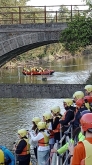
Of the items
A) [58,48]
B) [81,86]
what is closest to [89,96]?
[81,86]

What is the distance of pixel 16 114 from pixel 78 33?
21.9 ft

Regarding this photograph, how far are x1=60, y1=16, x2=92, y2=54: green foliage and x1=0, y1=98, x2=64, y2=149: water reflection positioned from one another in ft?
14.2

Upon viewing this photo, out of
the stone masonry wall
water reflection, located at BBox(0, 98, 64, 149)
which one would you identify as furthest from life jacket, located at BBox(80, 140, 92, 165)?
water reflection, located at BBox(0, 98, 64, 149)

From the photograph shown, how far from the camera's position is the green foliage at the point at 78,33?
51.7 feet

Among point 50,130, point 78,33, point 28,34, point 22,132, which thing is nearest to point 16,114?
point 28,34

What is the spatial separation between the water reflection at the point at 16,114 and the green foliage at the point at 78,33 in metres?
4.32

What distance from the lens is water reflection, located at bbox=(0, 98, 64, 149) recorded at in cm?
1591

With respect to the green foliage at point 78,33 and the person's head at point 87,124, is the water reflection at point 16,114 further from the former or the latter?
the person's head at point 87,124

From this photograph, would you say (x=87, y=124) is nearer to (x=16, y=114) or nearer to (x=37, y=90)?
(x=37, y=90)

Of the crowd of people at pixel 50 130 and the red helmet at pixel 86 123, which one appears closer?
the red helmet at pixel 86 123

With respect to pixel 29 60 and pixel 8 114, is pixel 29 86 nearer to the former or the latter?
pixel 8 114

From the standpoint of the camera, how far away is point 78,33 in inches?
623

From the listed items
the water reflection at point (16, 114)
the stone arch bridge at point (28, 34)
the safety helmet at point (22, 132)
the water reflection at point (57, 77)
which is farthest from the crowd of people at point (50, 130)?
the water reflection at point (57, 77)

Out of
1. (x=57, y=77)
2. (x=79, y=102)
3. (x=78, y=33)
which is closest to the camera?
(x=79, y=102)
